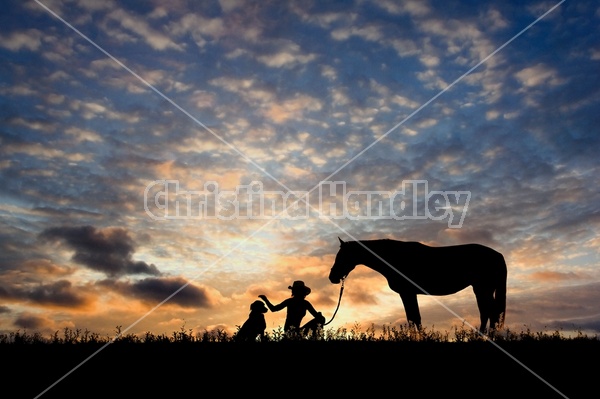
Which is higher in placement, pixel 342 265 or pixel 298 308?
pixel 342 265

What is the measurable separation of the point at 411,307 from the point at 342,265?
2797mm

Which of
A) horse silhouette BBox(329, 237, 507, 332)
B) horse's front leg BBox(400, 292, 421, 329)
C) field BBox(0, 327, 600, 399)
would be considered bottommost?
field BBox(0, 327, 600, 399)

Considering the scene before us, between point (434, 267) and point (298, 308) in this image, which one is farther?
point (434, 267)

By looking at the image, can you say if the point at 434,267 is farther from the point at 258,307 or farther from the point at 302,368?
the point at 302,368

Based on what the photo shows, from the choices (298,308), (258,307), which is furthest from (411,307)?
(258,307)

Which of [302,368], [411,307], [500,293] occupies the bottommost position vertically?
[302,368]

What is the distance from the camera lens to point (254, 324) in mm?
12945

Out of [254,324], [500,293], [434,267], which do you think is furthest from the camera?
[434,267]

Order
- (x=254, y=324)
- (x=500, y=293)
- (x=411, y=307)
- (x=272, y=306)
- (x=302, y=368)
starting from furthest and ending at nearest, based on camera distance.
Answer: (x=500, y=293)
(x=411, y=307)
(x=272, y=306)
(x=254, y=324)
(x=302, y=368)

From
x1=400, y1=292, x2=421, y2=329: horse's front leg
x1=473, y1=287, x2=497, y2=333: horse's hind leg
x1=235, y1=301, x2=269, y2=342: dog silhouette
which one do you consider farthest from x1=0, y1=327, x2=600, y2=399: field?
x1=473, y1=287, x2=497, y2=333: horse's hind leg

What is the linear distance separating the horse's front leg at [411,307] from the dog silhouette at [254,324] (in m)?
5.24

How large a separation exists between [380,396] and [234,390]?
2.33 m

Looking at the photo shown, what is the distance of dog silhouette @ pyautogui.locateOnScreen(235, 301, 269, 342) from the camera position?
42.2ft

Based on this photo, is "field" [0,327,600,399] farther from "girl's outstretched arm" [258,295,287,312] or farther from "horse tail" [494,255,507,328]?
"horse tail" [494,255,507,328]
